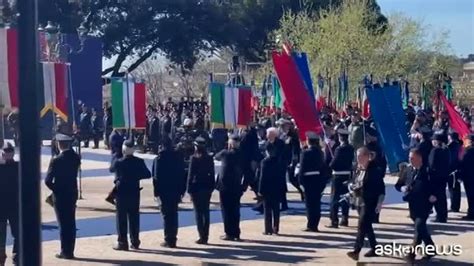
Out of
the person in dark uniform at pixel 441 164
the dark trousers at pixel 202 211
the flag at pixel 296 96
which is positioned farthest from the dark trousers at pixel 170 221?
the person in dark uniform at pixel 441 164

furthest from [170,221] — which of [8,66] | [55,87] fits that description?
[55,87]

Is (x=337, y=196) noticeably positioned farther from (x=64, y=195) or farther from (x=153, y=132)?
(x=153, y=132)

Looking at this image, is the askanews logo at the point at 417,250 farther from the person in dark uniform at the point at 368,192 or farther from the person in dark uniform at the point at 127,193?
the person in dark uniform at the point at 127,193

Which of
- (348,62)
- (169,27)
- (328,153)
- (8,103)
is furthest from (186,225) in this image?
(169,27)

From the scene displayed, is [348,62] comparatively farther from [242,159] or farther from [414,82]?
[242,159]

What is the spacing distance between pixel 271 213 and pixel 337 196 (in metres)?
1.40

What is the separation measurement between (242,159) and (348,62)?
3465 cm

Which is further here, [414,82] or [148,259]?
[414,82]

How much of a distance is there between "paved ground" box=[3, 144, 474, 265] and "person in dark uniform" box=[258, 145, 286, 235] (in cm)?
28

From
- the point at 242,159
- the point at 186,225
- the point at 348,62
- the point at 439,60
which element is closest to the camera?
the point at 242,159

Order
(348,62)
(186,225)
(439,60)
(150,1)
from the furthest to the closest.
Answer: (439,60) → (150,1) → (348,62) → (186,225)

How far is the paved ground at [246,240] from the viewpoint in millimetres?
15094

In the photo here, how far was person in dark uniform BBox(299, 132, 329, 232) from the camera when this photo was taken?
18.2 metres

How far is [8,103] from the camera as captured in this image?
15961 millimetres
